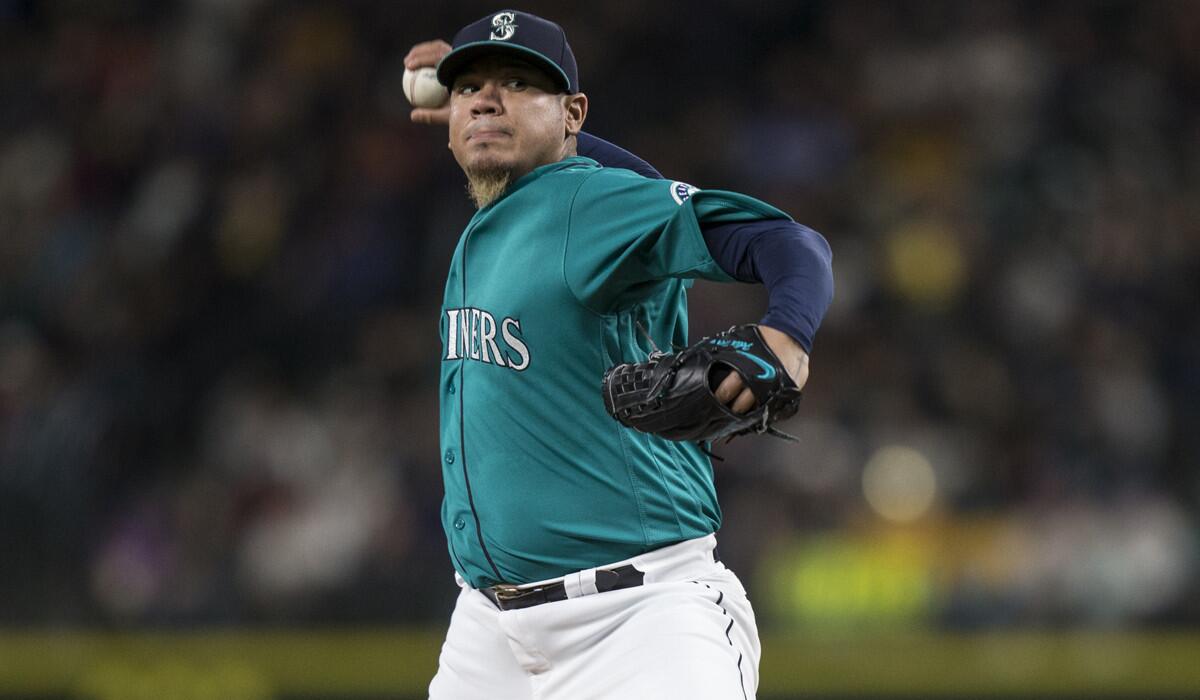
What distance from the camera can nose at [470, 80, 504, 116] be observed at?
346cm

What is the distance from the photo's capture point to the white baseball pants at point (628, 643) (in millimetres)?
3105

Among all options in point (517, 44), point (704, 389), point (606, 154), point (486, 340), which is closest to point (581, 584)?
point (486, 340)

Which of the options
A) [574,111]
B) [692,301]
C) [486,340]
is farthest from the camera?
[692,301]

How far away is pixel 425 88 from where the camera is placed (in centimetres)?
417

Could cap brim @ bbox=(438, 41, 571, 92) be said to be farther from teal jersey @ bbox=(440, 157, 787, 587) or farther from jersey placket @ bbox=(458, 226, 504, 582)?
jersey placket @ bbox=(458, 226, 504, 582)

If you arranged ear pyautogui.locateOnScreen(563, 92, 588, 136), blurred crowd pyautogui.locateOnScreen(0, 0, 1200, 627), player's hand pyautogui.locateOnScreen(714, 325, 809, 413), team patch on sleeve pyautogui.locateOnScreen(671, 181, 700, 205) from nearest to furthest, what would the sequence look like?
player's hand pyautogui.locateOnScreen(714, 325, 809, 413)
team patch on sleeve pyautogui.locateOnScreen(671, 181, 700, 205)
ear pyautogui.locateOnScreen(563, 92, 588, 136)
blurred crowd pyautogui.locateOnScreen(0, 0, 1200, 627)

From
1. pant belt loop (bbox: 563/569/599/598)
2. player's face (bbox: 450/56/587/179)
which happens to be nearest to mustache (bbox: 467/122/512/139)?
player's face (bbox: 450/56/587/179)

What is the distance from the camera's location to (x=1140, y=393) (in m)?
8.38

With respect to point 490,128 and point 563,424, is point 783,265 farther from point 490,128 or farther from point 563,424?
point 490,128

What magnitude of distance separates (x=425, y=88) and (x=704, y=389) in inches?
71.2

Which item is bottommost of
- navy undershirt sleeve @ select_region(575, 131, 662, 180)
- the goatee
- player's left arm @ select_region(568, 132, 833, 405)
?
player's left arm @ select_region(568, 132, 833, 405)

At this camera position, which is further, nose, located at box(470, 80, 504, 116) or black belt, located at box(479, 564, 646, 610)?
nose, located at box(470, 80, 504, 116)

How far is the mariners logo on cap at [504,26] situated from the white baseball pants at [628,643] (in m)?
1.14

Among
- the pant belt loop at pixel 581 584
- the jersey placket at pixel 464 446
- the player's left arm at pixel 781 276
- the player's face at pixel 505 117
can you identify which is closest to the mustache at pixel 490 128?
the player's face at pixel 505 117
